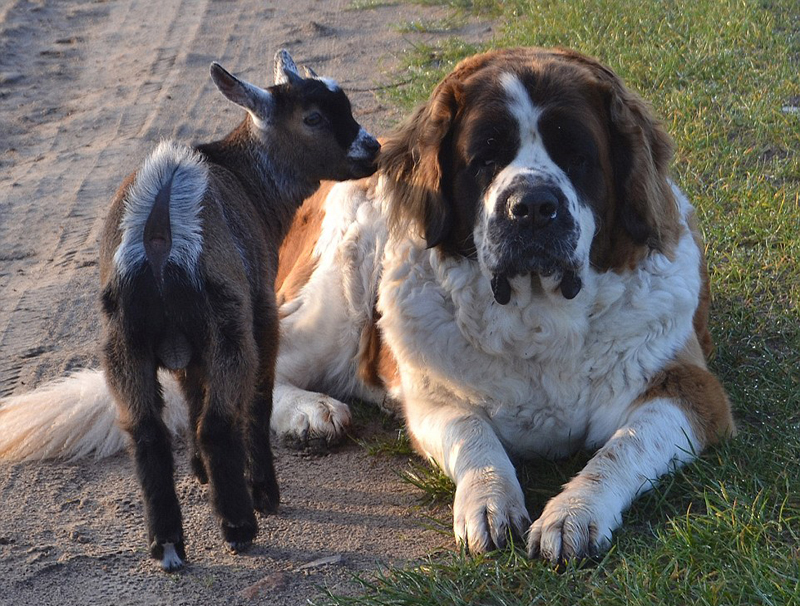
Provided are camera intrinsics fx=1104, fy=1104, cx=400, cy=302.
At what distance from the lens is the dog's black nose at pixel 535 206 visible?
3406mm

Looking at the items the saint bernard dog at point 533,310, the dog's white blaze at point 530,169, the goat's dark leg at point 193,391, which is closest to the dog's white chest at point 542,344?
the saint bernard dog at point 533,310

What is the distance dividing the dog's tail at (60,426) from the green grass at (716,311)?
47.7 inches

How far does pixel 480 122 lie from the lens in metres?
3.65

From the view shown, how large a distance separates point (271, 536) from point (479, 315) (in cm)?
104

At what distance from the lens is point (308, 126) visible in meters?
4.07

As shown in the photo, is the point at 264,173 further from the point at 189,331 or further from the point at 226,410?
the point at 226,410

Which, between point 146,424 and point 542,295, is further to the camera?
point 542,295

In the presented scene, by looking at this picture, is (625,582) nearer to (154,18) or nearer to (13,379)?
(13,379)

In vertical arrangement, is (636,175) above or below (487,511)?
above

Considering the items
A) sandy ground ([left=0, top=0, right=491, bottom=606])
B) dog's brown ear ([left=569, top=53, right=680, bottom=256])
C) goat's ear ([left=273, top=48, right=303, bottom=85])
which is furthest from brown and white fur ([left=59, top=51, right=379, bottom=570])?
dog's brown ear ([left=569, top=53, right=680, bottom=256])

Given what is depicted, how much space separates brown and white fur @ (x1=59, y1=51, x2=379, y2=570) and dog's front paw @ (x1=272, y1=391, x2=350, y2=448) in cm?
61

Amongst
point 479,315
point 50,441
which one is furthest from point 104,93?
point 479,315

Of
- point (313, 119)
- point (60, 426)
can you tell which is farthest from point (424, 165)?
point (60, 426)

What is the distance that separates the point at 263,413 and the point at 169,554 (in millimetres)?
605
